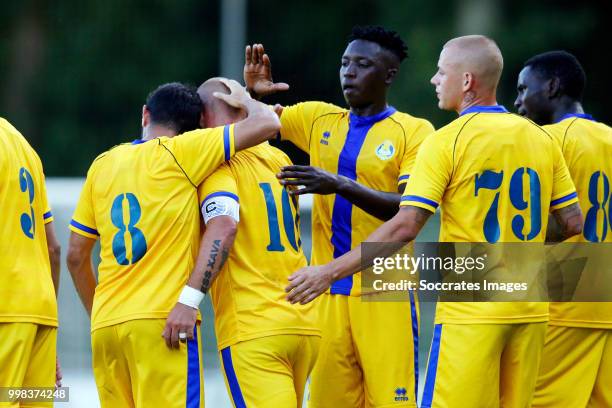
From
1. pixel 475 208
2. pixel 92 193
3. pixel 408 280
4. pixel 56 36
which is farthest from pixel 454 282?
pixel 56 36

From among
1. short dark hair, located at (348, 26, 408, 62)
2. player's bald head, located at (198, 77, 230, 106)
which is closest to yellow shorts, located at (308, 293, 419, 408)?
player's bald head, located at (198, 77, 230, 106)


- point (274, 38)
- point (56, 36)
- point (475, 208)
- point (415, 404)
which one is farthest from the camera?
point (56, 36)

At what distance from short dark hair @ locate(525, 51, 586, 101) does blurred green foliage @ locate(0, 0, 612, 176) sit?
53.3 feet

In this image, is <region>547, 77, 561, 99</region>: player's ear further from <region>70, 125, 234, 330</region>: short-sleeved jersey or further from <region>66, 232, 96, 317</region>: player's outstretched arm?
<region>66, 232, 96, 317</region>: player's outstretched arm

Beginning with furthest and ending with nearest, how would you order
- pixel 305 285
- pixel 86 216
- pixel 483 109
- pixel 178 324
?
pixel 86 216
pixel 483 109
pixel 178 324
pixel 305 285

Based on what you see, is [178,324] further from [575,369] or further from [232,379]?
[575,369]

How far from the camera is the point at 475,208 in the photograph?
6203mm

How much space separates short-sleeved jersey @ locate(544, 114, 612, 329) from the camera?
7156mm

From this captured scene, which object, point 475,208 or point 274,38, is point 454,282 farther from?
point 274,38

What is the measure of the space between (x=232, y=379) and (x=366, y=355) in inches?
38.8

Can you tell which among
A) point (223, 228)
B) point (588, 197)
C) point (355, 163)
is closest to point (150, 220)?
point (223, 228)

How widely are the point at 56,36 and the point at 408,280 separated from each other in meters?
23.9

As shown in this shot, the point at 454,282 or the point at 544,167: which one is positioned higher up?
the point at 544,167

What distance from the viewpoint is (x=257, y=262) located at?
6.52m
